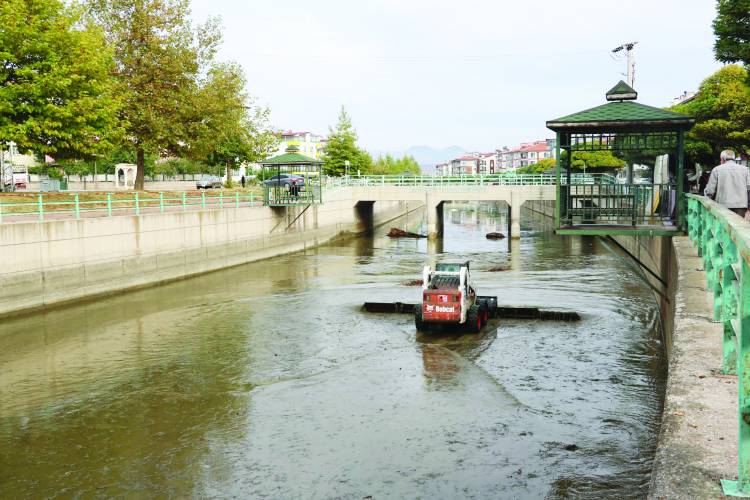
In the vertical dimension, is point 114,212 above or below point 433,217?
above

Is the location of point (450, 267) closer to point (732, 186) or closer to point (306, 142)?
point (732, 186)

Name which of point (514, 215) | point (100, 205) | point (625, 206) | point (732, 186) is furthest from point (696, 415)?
point (514, 215)

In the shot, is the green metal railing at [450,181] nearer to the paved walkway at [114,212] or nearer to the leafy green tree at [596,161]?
the paved walkway at [114,212]

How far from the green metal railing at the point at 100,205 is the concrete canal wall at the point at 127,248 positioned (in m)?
0.70

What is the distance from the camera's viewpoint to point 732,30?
99.5 feet

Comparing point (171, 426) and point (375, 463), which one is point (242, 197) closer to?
point (171, 426)

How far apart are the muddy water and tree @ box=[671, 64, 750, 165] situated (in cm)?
1724

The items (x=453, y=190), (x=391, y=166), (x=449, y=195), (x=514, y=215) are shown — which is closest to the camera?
(x=514, y=215)

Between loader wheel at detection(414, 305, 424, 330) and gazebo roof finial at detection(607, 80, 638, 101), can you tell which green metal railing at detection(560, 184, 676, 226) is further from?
loader wheel at detection(414, 305, 424, 330)

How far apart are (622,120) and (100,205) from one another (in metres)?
23.8

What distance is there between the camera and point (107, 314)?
21.8 meters

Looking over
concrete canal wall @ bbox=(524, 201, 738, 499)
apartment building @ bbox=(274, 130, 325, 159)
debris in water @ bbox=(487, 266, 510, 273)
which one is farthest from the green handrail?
apartment building @ bbox=(274, 130, 325, 159)

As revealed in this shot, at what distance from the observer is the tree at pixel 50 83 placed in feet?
89.7

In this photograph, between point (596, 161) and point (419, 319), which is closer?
point (419, 319)
